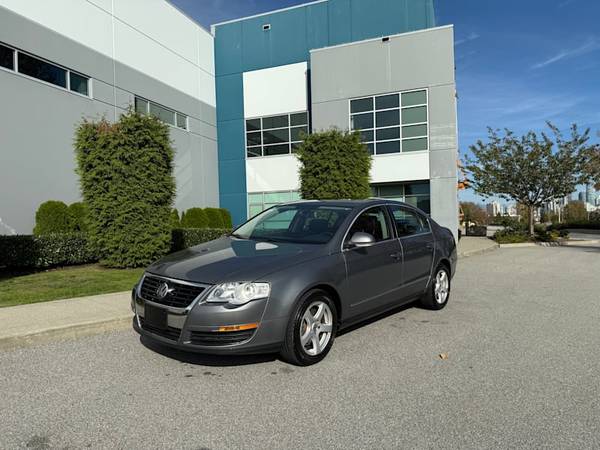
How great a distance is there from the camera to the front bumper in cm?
380

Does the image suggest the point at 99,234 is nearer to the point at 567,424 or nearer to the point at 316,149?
the point at 316,149

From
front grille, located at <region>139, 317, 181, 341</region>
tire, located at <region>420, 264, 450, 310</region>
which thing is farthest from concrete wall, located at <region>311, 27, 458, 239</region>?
front grille, located at <region>139, 317, 181, 341</region>

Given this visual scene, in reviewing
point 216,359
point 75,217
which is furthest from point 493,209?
point 216,359

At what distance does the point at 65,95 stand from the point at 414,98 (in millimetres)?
13739

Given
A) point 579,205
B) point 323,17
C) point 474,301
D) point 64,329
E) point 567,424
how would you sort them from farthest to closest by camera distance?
point 579,205 < point 323,17 < point 474,301 < point 64,329 < point 567,424

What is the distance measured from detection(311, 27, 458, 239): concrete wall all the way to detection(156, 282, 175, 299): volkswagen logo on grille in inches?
650

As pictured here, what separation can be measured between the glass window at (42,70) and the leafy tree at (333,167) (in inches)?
334

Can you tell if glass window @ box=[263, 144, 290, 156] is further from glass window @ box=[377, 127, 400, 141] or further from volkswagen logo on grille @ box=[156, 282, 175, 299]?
volkswagen logo on grille @ box=[156, 282, 175, 299]

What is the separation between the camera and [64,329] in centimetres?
518

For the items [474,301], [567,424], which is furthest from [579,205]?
[567,424]

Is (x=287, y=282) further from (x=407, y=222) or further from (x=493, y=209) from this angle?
(x=493, y=209)

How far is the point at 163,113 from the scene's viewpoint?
67.6 ft

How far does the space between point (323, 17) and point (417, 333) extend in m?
20.7

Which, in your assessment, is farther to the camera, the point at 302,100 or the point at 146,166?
the point at 302,100
